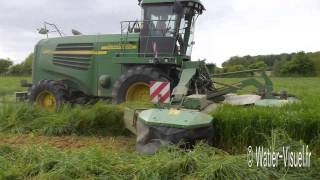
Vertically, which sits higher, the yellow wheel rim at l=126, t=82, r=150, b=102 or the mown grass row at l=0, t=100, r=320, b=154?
the yellow wheel rim at l=126, t=82, r=150, b=102

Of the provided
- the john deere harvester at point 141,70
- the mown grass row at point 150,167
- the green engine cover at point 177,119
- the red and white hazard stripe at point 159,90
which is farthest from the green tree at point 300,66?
the mown grass row at point 150,167

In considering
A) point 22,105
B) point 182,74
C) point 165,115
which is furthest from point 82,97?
point 165,115

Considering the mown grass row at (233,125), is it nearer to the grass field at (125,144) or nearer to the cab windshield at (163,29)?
the grass field at (125,144)

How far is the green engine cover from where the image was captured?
6.21 meters

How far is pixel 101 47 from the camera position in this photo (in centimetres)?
1153

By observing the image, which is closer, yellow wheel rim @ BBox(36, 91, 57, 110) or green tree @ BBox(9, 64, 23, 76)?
yellow wheel rim @ BBox(36, 91, 57, 110)

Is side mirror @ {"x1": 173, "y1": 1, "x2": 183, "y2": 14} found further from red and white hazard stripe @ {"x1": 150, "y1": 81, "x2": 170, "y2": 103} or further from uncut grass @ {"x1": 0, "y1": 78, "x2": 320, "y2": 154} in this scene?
uncut grass @ {"x1": 0, "y1": 78, "x2": 320, "y2": 154}

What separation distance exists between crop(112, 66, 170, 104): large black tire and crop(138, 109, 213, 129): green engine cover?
3.01m

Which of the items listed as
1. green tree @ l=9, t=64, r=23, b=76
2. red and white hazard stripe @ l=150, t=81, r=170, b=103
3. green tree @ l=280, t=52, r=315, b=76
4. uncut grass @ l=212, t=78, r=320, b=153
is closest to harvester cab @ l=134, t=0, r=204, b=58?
red and white hazard stripe @ l=150, t=81, r=170, b=103

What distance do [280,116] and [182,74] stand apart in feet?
9.81

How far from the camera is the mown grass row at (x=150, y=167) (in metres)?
4.76

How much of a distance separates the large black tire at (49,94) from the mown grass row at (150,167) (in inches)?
219

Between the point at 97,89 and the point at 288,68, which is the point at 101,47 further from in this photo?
the point at 288,68

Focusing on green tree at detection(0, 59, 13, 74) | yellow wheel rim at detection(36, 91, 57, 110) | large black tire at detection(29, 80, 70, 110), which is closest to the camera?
large black tire at detection(29, 80, 70, 110)
